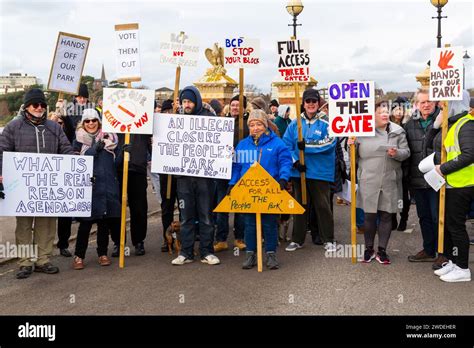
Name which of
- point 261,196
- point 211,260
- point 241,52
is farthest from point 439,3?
point 211,260

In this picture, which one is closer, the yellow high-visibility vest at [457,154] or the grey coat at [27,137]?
the yellow high-visibility vest at [457,154]

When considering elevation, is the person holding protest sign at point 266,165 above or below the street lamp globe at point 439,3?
below

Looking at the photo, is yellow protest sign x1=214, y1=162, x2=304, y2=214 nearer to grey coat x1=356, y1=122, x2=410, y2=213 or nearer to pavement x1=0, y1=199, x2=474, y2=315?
pavement x1=0, y1=199, x2=474, y2=315

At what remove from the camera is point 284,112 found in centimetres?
1001

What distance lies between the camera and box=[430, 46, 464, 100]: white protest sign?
656cm

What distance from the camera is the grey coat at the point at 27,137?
6867 mm

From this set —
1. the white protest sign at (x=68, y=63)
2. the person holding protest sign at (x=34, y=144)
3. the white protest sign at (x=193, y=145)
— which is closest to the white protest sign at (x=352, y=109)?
the white protest sign at (x=193, y=145)

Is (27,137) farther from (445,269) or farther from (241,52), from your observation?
(445,269)

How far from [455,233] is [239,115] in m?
3.54

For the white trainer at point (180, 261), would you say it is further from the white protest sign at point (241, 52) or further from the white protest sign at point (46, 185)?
the white protest sign at point (241, 52)

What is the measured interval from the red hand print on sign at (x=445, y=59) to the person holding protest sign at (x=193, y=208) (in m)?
3.01

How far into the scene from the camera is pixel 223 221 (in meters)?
8.23
